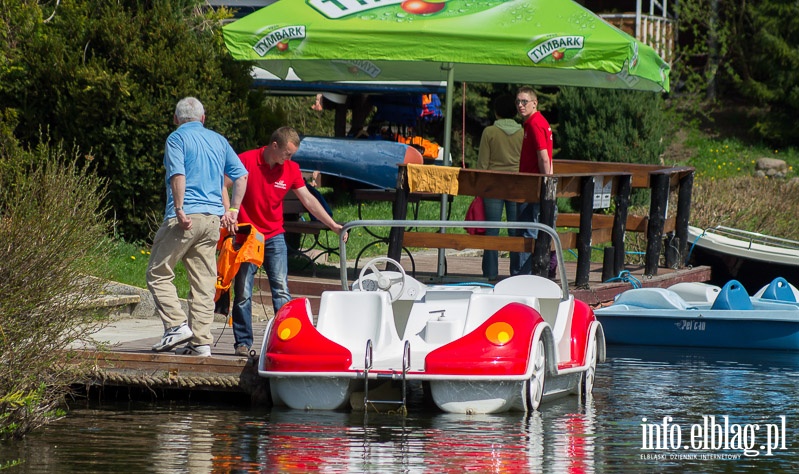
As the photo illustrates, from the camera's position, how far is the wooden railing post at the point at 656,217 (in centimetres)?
1459

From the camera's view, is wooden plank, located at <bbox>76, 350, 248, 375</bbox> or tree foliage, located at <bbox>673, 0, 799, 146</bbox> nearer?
wooden plank, located at <bbox>76, 350, 248, 375</bbox>

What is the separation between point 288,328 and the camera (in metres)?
8.46

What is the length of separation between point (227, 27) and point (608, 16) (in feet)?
57.1

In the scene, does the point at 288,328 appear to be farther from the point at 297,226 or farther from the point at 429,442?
the point at 297,226

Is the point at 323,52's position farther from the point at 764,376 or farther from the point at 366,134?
the point at 366,134

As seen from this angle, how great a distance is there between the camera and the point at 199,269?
29.7ft

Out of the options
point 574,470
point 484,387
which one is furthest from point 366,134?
point 574,470

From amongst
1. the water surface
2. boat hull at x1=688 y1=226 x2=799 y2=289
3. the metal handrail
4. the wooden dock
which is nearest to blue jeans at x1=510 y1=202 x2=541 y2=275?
the wooden dock

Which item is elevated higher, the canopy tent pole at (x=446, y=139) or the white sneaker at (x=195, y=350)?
the canopy tent pole at (x=446, y=139)

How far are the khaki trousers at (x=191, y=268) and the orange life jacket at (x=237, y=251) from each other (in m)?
0.12

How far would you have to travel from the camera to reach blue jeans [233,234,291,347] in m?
9.21

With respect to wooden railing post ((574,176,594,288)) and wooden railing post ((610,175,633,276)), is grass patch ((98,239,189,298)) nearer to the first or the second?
wooden railing post ((574,176,594,288))

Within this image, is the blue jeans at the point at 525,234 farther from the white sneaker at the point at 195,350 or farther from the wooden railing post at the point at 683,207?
the white sneaker at the point at 195,350

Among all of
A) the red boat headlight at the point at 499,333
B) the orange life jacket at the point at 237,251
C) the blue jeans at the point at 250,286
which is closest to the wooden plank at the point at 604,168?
the blue jeans at the point at 250,286
